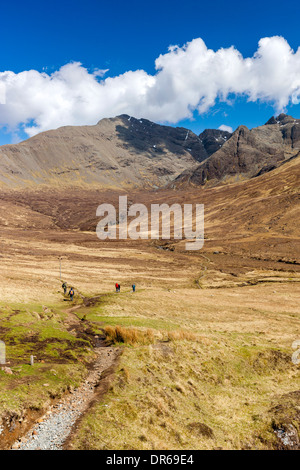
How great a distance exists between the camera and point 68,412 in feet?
45.8

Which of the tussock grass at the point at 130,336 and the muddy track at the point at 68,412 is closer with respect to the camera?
the muddy track at the point at 68,412

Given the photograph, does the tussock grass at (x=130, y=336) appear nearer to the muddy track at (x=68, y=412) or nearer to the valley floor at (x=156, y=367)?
the valley floor at (x=156, y=367)

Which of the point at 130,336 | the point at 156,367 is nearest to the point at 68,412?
the point at 156,367

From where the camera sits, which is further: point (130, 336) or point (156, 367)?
point (130, 336)

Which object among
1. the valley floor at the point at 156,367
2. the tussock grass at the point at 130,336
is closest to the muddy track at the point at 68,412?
the valley floor at the point at 156,367

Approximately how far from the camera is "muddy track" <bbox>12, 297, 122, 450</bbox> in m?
11.5

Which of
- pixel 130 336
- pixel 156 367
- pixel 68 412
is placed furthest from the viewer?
pixel 130 336

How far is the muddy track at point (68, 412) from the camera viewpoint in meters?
11.5

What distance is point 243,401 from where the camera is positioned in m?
18.4

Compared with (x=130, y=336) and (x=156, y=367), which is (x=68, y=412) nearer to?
(x=156, y=367)

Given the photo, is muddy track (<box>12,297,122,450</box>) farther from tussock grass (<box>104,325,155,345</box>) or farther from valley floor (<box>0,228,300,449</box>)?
tussock grass (<box>104,325,155,345</box>)

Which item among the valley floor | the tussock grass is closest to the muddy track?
the valley floor
